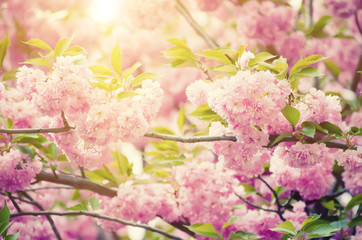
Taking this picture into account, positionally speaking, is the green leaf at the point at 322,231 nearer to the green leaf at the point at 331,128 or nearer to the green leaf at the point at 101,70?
the green leaf at the point at 331,128

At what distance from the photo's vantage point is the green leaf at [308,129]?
1382mm

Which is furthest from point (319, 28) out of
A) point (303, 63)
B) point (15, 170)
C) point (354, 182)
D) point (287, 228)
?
point (15, 170)

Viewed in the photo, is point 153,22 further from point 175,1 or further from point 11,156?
point 11,156

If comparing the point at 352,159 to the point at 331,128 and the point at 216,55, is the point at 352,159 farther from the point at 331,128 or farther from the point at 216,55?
the point at 216,55

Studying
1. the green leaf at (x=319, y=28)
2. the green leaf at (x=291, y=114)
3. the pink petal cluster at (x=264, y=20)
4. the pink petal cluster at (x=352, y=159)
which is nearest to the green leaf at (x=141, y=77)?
the green leaf at (x=291, y=114)

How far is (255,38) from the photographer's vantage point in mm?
2783

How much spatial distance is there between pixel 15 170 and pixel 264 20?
189cm

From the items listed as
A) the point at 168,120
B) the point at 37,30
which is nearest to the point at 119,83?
the point at 37,30

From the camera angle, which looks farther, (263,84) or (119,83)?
(119,83)

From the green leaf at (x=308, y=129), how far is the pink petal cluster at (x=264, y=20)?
1.41 metres

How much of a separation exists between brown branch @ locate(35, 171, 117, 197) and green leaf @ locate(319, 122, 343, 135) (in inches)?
47.8

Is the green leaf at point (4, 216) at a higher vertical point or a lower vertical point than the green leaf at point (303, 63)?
lower

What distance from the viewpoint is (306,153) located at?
149cm

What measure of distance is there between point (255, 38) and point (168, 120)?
198cm
